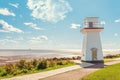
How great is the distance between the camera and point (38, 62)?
20.5m

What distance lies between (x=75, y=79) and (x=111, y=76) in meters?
2.81

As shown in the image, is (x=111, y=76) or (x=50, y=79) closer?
(x=50, y=79)

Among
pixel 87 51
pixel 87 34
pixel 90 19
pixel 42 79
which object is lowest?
pixel 42 79

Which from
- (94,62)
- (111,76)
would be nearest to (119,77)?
(111,76)

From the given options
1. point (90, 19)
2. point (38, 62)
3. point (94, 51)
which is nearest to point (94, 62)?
point (94, 51)

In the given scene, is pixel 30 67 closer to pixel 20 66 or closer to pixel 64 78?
pixel 20 66

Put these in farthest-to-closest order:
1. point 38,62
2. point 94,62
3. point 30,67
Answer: point 94,62, point 38,62, point 30,67

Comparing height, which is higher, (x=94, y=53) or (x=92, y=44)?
(x=92, y=44)

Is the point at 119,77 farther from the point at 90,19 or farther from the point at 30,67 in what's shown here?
the point at 90,19

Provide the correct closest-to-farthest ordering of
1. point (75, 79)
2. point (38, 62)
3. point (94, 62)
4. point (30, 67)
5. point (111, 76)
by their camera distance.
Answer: point (75, 79) → point (111, 76) → point (30, 67) → point (38, 62) → point (94, 62)

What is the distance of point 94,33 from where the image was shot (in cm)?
2616

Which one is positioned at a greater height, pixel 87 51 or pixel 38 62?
pixel 87 51

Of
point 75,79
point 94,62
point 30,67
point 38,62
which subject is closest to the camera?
point 75,79

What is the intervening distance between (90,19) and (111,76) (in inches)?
519
